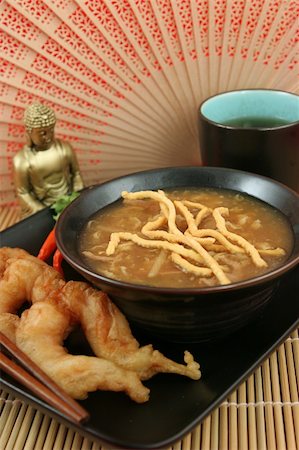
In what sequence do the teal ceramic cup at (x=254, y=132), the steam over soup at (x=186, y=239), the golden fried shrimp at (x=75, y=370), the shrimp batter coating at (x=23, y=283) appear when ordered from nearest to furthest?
the golden fried shrimp at (x=75, y=370) < the steam over soup at (x=186, y=239) < the shrimp batter coating at (x=23, y=283) < the teal ceramic cup at (x=254, y=132)

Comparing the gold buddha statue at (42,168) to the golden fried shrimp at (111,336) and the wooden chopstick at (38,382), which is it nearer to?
the golden fried shrimp at (111,336)

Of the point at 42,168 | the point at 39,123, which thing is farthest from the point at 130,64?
the point at 42,168

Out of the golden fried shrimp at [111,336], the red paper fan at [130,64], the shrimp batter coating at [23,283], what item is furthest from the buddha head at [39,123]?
the golden fried shrimp at [111,336]

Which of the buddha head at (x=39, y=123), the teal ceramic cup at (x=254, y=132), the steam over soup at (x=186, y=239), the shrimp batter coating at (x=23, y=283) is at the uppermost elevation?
the buddha head at (x=39, y=123)

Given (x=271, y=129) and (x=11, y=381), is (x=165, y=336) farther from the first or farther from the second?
Answer: (x=271, y=129)

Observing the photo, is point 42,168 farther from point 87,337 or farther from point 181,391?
point 181,391

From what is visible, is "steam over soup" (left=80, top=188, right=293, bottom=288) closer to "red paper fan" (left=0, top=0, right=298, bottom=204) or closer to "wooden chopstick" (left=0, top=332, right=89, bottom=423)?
"wooden chopstick" (left=0, top=332, right=89, bottom=423)

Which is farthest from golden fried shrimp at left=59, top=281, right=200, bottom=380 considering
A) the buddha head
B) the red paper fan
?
the red paper fan
